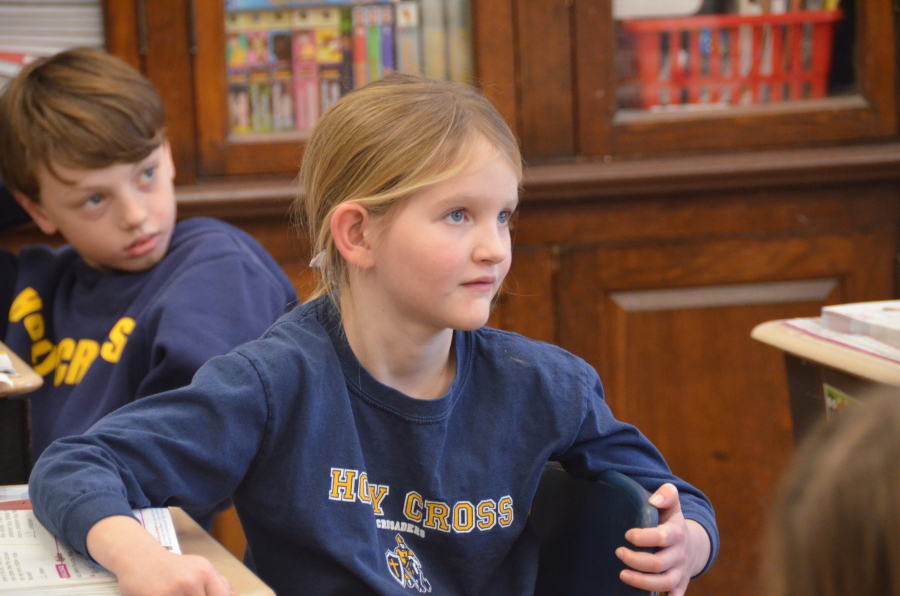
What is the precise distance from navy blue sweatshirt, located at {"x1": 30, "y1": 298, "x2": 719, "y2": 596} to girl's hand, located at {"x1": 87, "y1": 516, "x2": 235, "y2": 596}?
9 cm

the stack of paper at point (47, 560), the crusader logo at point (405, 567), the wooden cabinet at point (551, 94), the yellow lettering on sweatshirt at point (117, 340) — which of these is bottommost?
the crusader logo at point (405, 567)

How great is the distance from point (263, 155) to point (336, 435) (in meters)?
1.21

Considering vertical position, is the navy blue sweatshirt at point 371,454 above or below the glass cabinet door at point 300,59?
below

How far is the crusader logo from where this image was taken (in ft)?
3.04

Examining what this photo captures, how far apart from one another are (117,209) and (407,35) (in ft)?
3.09

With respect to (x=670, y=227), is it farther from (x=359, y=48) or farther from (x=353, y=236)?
(x=353, y=236)

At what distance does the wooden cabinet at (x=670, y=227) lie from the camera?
6.43ft

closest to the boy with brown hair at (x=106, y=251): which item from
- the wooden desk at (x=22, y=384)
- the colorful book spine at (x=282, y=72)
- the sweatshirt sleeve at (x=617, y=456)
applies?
the wooden desk at (x=22, y=384)

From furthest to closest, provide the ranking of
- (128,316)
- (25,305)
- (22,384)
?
(25,305) < (128,316) < (22,384)

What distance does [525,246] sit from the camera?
1.97m

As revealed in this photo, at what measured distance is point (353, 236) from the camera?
99cm

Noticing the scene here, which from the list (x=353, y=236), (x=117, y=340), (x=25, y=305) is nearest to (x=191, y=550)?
(x=353, y=236)

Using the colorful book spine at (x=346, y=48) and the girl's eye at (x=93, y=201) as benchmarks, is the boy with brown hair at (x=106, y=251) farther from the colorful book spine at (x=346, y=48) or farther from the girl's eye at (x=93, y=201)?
the colorful book spine at (x=346, y=48)

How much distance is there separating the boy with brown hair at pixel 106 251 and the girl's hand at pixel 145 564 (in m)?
0.53
